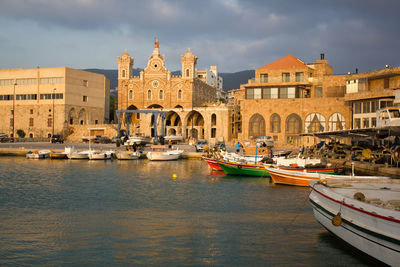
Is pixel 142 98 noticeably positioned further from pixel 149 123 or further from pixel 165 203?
pixel 165 203

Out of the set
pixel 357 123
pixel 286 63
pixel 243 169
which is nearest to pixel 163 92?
pixel 286 63

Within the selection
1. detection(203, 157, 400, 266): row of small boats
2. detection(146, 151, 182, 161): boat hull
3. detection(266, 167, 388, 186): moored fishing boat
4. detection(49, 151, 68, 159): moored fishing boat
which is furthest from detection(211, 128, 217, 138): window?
detection(203, 157, 400, 266): row of small boats

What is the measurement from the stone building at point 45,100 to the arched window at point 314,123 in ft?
163

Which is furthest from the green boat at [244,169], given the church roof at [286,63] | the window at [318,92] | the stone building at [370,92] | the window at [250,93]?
the church roof at [286,63]

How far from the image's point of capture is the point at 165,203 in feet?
63.0

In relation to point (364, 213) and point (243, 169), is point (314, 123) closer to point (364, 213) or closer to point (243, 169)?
point (243, 169)

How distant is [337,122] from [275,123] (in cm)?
808

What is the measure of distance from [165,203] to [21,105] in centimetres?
7320

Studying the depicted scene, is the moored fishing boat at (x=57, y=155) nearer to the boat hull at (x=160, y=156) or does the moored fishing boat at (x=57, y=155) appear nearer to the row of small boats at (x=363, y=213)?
the boat hull at (x=160, y=156)

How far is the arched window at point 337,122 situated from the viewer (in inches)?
1964

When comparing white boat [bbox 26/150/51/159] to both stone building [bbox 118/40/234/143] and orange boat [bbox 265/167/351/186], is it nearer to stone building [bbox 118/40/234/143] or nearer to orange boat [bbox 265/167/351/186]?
orange boat [bbox 265/167/351/186]

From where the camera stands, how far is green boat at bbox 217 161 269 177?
28422 millimetres

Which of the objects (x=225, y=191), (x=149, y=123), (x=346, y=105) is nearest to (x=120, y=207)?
(x=225, y=191)

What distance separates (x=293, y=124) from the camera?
52500mm
